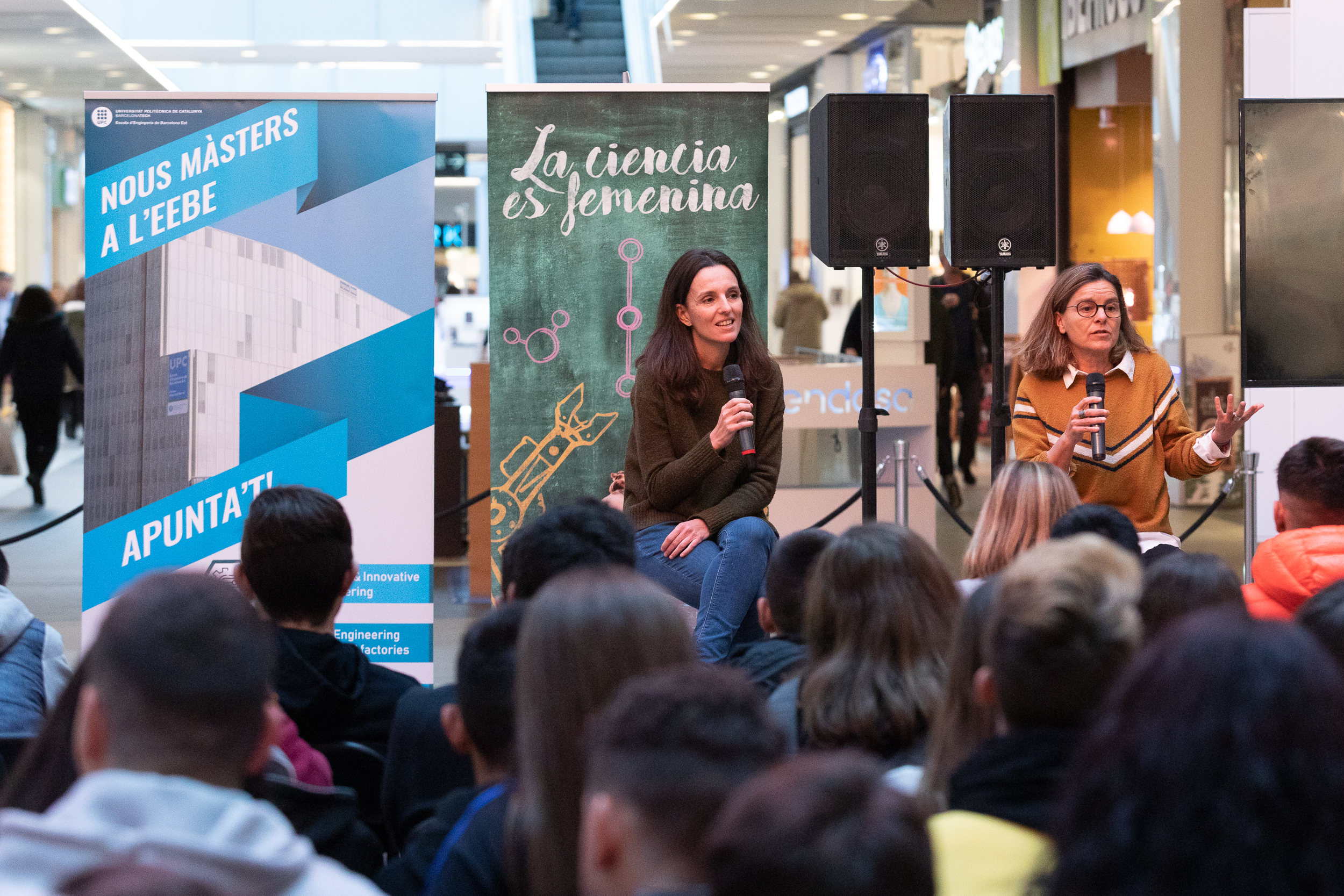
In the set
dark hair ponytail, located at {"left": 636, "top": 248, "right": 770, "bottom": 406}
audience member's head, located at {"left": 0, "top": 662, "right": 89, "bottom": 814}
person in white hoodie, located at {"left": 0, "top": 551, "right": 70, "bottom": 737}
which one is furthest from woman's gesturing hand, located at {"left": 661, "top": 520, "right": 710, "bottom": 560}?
audience member's head, located at {"left": 0, "top": 662, "right": 89, "bottom": 814}

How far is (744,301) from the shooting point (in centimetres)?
397

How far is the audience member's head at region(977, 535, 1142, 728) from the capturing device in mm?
1503

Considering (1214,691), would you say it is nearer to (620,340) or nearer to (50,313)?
(620,340)

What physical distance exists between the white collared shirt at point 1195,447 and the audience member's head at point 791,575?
49.2 inches

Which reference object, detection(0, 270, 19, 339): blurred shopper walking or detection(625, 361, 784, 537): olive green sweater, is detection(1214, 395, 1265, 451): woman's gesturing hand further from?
detection(0, 270, 19, 339): blurred shopper walking

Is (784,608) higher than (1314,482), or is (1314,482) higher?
(1314,482)

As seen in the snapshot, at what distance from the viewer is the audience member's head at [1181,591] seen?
2016mm

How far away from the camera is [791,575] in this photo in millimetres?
2490

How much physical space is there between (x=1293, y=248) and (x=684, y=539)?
2347 millimetres

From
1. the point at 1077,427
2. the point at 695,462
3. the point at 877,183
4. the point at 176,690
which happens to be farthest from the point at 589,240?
the point at 176,690

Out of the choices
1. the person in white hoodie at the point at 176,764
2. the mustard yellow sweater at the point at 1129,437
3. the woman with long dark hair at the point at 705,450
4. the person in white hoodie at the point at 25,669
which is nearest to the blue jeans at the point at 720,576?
the woman with long dark hair at the point at 705,450

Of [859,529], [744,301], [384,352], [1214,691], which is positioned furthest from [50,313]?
[1214,691]

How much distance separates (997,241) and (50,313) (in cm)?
609

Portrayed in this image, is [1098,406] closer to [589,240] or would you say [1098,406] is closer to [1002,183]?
[1002,183]
